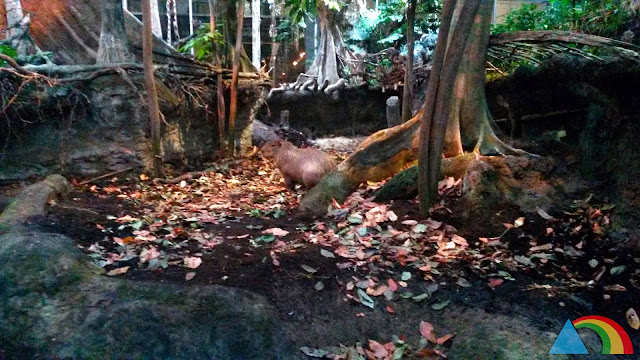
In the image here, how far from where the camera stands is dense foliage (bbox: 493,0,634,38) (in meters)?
6.59

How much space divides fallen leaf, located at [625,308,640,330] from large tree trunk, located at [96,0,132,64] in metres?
6.30

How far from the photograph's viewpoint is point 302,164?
6289 millimetres

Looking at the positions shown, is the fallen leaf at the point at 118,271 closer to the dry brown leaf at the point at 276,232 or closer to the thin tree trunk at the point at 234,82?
the dry brown leaf at the point at 276,232

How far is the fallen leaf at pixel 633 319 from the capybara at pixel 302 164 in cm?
373

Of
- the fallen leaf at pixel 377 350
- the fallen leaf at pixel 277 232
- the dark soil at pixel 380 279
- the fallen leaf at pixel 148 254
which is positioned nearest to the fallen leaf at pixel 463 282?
the dark soil at pixel 380 279

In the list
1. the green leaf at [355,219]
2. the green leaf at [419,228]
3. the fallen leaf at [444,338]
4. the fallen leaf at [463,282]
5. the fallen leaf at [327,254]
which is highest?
the green leaf at [419,228]

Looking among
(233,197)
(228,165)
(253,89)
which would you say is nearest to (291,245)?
(233,197)

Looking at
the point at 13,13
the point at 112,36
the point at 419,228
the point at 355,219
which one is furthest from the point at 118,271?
the point at 13,13

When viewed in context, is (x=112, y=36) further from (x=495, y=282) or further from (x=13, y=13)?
(x=495, y=282)

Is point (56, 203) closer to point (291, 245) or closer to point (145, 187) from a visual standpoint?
point (145, 187)

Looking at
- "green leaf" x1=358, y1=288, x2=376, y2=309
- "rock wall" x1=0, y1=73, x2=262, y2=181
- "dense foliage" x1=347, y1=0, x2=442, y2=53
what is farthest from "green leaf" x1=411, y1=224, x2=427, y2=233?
"dense foliage" x1=347, y1=0, x2=442, y2=53

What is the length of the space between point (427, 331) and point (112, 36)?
576 cm

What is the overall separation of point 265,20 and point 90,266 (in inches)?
534

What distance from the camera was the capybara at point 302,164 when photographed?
610 centimetres
